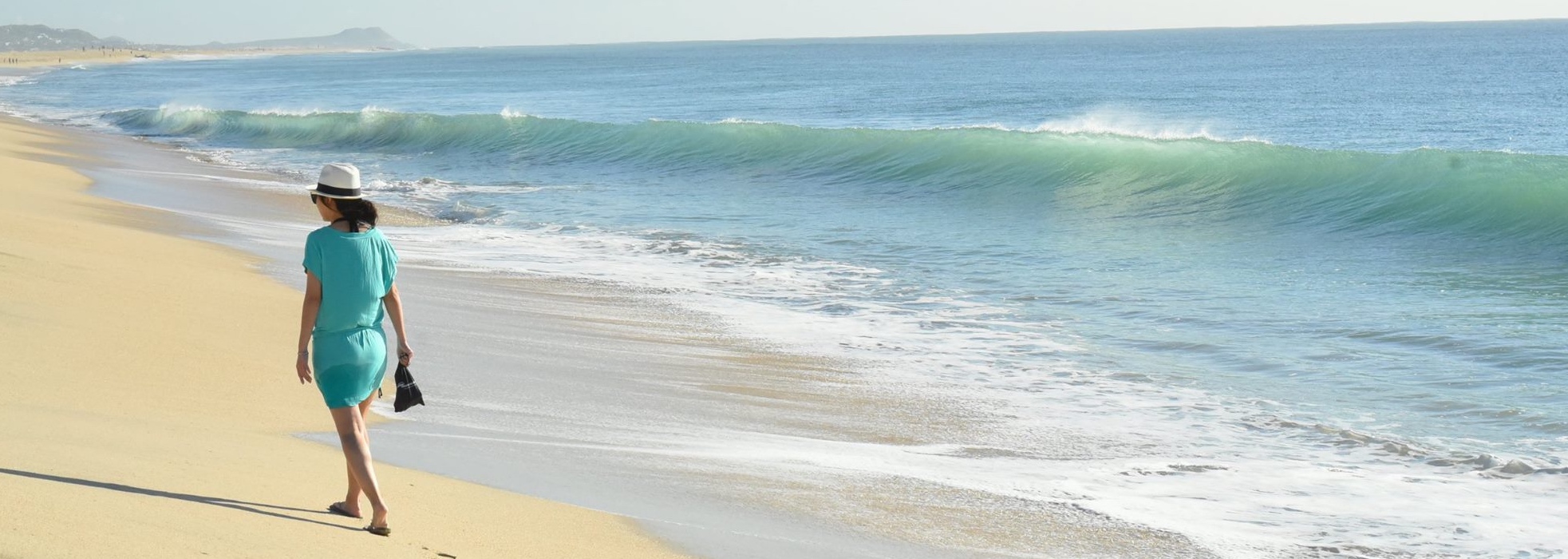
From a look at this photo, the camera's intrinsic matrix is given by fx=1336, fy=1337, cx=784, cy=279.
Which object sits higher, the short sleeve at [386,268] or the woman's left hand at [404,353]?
the short sleeve at [386,268]

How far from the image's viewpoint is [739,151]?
26.9 m

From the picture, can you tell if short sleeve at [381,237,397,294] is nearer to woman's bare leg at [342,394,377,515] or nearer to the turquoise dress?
the turquoise dress

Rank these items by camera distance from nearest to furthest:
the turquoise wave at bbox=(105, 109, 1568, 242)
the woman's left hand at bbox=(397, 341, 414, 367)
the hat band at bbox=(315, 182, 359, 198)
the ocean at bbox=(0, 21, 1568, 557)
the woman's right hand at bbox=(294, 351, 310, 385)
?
the hat band at bbox=(315, 182, 359, 198), the woman's right hand at bbox=(294, 351, 310, 385), the woman's left hand at bbox=(397, 341, 414, 367), the ocean at bbox=(0, 21, 1568, 557), the turquoise wave at bbox=(105, 109, 1568, 242)

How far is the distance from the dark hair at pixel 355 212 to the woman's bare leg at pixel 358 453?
0.54 m

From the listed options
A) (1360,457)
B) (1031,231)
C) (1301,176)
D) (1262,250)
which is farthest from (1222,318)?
(1301,176)

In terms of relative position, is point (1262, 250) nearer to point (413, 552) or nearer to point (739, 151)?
point (413, 552)

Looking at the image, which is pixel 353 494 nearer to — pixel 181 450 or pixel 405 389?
pixel 405 389

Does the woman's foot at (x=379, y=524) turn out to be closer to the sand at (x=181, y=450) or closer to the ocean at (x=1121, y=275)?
the sand at (x=181, y=450)

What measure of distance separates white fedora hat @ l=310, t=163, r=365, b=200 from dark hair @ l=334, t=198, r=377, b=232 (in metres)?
0.01

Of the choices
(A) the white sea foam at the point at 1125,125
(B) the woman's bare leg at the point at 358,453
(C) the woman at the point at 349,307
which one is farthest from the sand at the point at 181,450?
(A) the white sea foam at the point at 1125,125

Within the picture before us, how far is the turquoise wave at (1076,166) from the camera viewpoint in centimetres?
1622

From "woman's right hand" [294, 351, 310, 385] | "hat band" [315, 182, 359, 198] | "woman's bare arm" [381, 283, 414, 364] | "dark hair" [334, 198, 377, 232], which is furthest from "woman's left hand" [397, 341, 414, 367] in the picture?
"hat band" [315, 182, 359, 198]

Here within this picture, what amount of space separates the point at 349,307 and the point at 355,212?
276 millimetres

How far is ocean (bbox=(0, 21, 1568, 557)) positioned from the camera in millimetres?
5742
